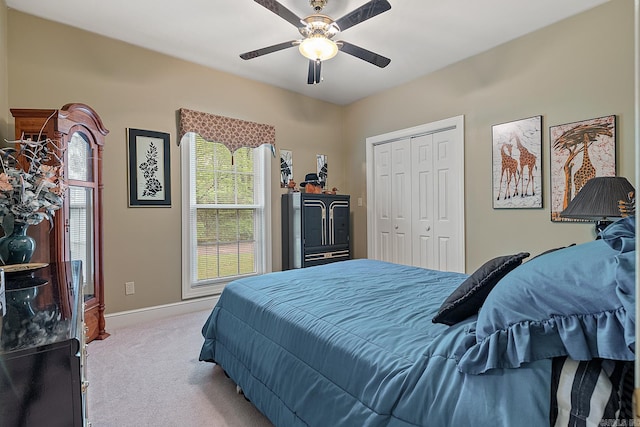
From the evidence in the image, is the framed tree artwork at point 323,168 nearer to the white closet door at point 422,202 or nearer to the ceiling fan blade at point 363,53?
the white closet door at point 422,202

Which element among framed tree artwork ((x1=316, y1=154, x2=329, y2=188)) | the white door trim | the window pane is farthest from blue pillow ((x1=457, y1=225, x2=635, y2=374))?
framed tree artwork ((x1=316, y1=154, x2=329, y2=188))

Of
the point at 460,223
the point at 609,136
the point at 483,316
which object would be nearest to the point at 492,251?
the point at 460,223

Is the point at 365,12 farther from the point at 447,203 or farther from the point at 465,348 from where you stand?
the point at 447,203

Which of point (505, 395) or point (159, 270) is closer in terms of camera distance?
point (505, 395)

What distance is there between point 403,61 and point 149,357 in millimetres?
3878

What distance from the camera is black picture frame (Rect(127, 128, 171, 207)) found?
3.28 metres

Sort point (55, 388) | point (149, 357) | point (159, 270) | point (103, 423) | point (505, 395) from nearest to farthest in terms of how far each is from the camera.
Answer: point (55, 388), point (505, 395), point (103, 423), point (149, 357), point (159, 270)

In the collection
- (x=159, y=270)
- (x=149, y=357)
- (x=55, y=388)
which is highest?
(x=55, y=388)

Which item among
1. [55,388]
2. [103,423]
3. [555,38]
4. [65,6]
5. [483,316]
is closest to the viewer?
[55,388]

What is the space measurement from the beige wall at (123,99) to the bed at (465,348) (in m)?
2.08

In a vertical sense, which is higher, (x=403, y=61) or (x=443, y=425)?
(x=403, y=61)

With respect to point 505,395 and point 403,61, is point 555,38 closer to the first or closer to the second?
point 403,61

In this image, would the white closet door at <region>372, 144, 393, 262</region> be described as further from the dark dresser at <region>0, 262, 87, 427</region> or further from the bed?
the dark dresser at <region>0, 262, 87, 427</region>

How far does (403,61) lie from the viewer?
364cm
